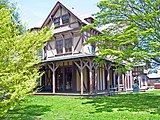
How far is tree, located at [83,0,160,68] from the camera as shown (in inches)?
507

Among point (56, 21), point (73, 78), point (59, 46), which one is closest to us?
point (73, 78)

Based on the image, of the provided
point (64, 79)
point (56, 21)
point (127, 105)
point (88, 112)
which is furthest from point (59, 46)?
point (88, 112)

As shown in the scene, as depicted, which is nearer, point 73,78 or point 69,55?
point 73,78

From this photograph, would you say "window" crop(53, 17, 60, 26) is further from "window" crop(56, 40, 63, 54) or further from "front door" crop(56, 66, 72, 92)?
"front door" crop(56, 66, 72, 92)

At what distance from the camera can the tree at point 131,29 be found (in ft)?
42.3

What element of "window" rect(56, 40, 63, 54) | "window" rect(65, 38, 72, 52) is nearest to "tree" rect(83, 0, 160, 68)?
"window" rect(65, 38, 72, 52)

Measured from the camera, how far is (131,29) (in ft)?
43.0

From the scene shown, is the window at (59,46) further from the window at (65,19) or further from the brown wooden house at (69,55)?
the window at (65,19)

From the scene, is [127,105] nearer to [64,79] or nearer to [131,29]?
[131,29]

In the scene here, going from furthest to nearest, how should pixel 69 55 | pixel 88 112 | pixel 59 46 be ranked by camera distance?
pixel 59 46, pixel 69 55, pixel 88 112

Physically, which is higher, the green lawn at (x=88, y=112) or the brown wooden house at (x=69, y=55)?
the brown wooden house at (x=69, y=55)

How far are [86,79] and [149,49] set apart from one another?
11.2 metres

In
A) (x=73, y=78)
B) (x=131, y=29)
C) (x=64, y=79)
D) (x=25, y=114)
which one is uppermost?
(x=131, y=29)

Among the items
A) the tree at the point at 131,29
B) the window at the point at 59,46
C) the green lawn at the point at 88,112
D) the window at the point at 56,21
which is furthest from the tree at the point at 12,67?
the window at the point at 56,21
